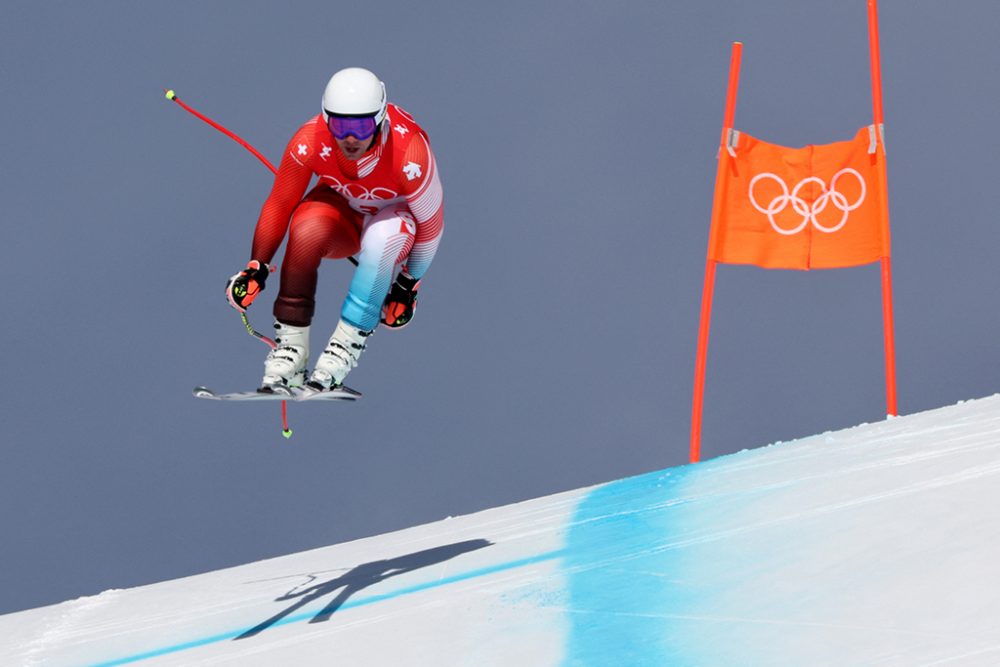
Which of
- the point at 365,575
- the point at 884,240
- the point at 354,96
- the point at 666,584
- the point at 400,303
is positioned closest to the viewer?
the point at 666,584

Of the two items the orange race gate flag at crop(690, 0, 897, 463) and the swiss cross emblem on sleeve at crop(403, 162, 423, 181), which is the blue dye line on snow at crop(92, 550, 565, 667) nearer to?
the swiss cross emblem on sleeve at crop(403, 162, 423, 181)

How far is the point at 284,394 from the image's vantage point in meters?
6.57

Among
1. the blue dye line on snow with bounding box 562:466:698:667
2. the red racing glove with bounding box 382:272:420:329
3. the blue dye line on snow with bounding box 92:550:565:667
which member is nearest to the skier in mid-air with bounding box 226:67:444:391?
the red racing glove with bounding box 382:272:420:329

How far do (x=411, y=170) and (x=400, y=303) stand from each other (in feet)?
2.25

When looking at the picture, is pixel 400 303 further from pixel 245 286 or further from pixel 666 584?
pixel 666 584

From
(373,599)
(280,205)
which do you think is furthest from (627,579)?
(280,205)

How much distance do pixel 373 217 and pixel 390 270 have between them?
0.28 meters

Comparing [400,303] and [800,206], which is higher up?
[800,206]

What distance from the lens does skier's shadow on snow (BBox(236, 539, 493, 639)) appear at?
7.26m

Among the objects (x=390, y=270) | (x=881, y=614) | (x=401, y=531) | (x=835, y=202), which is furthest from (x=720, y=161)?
(x=881, y=614)

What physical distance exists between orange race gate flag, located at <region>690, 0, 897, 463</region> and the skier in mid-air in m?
3.62

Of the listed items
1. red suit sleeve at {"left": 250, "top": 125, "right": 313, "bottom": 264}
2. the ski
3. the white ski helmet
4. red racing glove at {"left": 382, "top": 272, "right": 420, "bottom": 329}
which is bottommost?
the ski

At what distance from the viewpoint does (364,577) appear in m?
7.90

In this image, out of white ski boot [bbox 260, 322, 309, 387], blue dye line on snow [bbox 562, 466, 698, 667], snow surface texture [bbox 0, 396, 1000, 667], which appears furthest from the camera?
white ski boot [bbox 260, 322, 309, 387]
